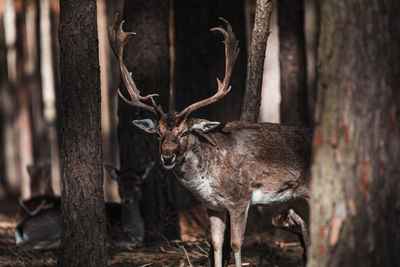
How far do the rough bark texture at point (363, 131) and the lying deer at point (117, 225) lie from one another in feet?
17.8

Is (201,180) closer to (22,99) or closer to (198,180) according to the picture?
(198,180)

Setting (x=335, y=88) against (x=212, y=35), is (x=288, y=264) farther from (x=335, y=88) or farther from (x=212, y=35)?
(x=212, y=35)

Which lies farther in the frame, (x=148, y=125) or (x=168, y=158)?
(x=148, y=125)

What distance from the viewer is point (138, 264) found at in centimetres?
869

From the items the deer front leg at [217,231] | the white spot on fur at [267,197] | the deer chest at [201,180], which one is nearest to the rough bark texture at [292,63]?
the white spot on fur at [267,197]

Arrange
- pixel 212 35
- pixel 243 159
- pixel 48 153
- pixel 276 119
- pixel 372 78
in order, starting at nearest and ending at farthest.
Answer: pixel 372 78 < pixel 243 159 < pixel 276 119 < pixel 212 35 < pixel 48 153

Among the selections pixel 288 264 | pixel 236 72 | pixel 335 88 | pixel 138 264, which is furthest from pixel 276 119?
pixel 335 88

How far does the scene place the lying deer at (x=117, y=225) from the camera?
32.6 feet

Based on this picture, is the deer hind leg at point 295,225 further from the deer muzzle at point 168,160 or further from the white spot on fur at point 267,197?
the deer muzzle at point 168,160

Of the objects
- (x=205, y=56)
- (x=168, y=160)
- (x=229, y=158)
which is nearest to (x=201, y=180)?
(x=229, y=158)

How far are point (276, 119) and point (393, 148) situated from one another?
6.35 metres

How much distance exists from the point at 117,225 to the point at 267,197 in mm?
3848

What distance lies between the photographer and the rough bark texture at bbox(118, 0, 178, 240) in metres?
9.90

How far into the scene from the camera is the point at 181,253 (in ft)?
29.7
